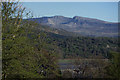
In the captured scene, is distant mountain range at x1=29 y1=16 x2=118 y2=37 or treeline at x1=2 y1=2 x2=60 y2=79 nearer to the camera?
treeline at x1=2 y1=2 x2=60 y2=79

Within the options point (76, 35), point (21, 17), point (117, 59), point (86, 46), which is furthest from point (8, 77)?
point (76, 35)

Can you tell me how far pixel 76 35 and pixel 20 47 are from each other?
44.5 metres

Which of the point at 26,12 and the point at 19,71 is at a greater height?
the point at 26,12

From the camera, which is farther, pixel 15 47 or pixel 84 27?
pixel 84 27

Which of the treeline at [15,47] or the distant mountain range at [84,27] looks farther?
the distant mountain range at [84,27]

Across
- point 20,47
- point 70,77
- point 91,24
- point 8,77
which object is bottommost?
point 70,77

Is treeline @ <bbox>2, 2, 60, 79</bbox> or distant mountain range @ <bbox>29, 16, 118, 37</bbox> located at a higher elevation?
distant mountain range @ <bbox>29, 16, 118, 37</bbox>

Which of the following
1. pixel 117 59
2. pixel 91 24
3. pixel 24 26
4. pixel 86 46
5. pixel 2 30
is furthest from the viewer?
pixel 91 24

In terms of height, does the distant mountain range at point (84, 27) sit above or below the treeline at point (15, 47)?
above

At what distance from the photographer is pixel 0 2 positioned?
22.7 ft

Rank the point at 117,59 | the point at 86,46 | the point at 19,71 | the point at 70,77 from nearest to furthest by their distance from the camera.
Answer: the point at 19,71
the point at 117,59
the point at 70,77
the point at 86,46

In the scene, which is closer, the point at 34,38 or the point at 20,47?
the point at 20,47

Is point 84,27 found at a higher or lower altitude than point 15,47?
higher

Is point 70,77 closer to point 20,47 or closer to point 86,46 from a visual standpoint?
point 20,47
